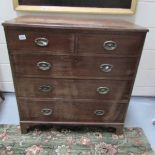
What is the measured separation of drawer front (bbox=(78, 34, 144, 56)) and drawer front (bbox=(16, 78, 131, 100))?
9.3 inches

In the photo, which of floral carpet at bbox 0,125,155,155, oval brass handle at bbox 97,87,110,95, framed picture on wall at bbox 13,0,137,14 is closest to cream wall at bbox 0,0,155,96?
framed picture on wall at bbox 13,0,137,14

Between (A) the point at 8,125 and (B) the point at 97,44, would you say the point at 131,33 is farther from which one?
(A) the point at 8,125

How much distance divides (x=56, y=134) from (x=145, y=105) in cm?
102

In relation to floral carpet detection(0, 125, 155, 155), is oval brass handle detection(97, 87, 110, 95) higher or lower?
higher

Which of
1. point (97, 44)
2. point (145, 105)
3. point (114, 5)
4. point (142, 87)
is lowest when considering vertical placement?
point (145, 105)

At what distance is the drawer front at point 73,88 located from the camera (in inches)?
57.6

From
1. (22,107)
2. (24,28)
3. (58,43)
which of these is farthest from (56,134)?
(24,28)

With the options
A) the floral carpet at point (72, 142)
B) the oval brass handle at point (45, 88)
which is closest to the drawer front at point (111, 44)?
the oval brass handle at point (45, 88)

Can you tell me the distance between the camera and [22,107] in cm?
157

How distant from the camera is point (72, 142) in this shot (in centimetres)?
163

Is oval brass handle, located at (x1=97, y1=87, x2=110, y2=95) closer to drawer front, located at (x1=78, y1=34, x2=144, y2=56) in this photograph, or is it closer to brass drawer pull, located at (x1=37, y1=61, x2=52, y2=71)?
drawer front, located at (x1=78, y1=34, x2=144, y2=56)

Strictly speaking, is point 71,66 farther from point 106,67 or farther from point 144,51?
point 144,51

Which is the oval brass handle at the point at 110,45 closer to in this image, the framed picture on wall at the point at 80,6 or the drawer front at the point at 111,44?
the drawer front at the point at 111,44

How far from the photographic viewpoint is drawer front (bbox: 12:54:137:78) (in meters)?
1.37
